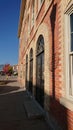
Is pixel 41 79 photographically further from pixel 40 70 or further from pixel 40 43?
pixel 40 43

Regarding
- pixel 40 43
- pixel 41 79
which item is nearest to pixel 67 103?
pixel 41 79

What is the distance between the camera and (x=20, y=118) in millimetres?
7129

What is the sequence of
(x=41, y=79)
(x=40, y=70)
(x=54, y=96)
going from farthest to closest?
1. (x=40, y=70)
2. (x=41, y=79)
3. (x=54, y=96)

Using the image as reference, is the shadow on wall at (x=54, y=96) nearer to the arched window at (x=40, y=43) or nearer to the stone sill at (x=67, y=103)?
the stone sill at (x=67, y=103)

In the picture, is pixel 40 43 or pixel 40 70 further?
pixel 40 43

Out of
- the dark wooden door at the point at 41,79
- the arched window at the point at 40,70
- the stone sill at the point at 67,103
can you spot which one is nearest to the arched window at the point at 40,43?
the arched window at the point at 40,70

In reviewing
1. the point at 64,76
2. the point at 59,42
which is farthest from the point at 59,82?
the point at 59,42

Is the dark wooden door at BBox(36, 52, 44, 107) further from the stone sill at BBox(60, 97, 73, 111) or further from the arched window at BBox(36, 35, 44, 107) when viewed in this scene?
the stone sill at BBox(60, 97, 73, 111)

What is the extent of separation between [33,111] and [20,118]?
0.66 meters

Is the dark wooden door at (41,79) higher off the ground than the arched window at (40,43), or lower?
lower

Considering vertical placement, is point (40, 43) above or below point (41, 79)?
above

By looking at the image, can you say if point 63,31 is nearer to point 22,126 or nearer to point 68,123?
point 68,123

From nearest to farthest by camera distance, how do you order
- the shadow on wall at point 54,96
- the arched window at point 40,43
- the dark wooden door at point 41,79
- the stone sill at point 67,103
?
1. the stone sill at point 67,103
2. the shadow on wall at point 54,96
3. the dark wooden door at point 41,79
4. the arched window at point 40,43

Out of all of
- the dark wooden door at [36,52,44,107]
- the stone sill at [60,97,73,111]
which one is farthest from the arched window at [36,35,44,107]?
the stone sill at [60,97,73,111]
